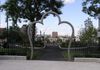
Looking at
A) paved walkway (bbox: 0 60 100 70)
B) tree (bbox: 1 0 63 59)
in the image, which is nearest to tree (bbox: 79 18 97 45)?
tree (bbox: 1 0 63 59)

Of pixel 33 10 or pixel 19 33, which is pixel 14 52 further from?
pixel 19 33

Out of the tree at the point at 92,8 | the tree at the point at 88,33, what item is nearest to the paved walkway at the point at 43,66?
the tree at the point at 92,8

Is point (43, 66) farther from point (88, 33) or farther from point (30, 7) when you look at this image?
point (88, 33)

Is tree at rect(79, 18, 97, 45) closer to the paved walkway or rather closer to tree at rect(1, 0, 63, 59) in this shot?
tree at rect(1, 0, 63, 59)

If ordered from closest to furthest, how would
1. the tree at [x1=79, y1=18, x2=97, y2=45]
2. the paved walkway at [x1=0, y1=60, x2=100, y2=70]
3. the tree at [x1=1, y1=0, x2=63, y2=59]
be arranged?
the paved walkway at [x1=0, y1=60, x2=100, y2=70], the tree at [x1=1, y1=0, x2=63, y2=59], the tree at [x1=79, y1=18, x2=97, y2=45]

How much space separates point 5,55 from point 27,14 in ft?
91.0

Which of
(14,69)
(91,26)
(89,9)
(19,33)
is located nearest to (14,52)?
(14,69)

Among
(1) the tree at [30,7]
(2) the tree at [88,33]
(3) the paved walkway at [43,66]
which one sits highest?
(1) the tree at [30,7]

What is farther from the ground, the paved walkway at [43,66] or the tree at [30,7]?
the tree at [30,7]

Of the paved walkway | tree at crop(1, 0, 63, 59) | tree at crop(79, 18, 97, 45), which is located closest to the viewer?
the paved walkway

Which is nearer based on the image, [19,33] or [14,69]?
[14,69]

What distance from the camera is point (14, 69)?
2041 centimetres

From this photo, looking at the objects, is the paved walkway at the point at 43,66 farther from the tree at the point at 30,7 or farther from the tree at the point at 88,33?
the tree at the point at 88,33

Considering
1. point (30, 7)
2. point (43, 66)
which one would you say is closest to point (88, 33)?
point (30, 7)
